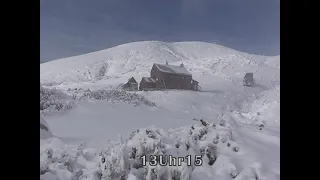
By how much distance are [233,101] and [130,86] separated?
0.90 m

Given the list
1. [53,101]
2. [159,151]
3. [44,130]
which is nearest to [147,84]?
[159,151]

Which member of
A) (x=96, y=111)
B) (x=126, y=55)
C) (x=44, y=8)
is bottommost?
(x=96, y=111)

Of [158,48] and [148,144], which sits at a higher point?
[158,48]

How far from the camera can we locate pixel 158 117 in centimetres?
224

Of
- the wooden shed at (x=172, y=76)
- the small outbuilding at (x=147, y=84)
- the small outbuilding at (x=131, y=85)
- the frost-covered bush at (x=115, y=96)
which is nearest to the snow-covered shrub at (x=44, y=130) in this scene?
the frost-covered bush at (x=115, y=96)

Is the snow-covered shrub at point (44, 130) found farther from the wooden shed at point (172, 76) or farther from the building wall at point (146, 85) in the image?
the wooden shed at point (172, 76)

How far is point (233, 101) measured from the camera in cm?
230

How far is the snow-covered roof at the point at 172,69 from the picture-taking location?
2.27 metres

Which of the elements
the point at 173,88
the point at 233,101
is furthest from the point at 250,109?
the point at 173,88

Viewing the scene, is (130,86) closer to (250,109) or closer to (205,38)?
(205,38)

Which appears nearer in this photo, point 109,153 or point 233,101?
point 109,153

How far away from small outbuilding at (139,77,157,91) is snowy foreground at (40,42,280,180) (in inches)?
1.8

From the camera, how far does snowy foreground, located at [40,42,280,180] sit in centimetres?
213
